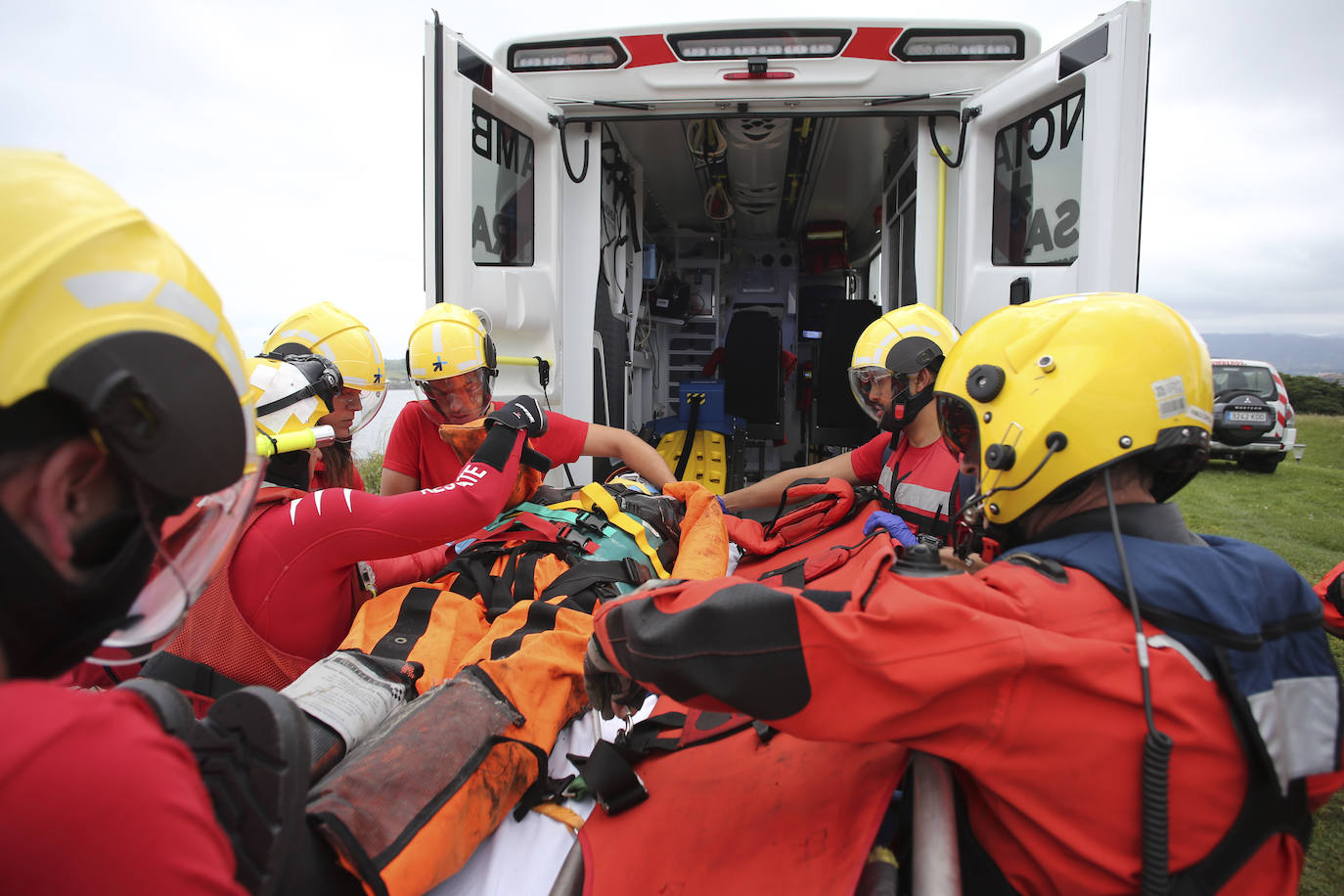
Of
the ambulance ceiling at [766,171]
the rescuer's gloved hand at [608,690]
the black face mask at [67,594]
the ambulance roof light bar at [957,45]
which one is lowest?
the rescuer's gloved hand at [608,690]

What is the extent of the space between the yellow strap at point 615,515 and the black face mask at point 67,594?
205 centimetres

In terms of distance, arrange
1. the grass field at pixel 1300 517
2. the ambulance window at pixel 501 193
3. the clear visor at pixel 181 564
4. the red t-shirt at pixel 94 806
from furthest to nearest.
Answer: the ambulance window at pixel 501 193 < the grass field at pixel 1300 517 < the clear visor at pixel 181 564 < the red t-shirt at pixel 94 806

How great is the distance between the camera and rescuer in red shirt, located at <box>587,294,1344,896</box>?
38.0 inches

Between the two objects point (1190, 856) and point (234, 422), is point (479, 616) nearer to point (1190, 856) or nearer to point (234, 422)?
point (234, 422)

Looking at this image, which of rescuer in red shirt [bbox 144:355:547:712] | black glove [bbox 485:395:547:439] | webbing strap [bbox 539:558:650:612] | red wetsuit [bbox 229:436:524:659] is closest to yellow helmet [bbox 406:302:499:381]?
black glove [bbox 485:395:547:439]

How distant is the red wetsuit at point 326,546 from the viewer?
1.74m

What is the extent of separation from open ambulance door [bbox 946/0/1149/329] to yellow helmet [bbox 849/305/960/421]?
0.33 meters

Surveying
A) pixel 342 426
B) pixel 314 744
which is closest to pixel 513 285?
pixel 342 426

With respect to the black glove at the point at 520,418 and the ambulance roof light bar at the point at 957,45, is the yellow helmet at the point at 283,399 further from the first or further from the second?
the ambulance roof light bar at the point at 957,45

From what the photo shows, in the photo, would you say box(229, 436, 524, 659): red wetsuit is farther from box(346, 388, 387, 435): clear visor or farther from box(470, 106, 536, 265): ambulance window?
box(470, 106, 536, 265): ambulance window

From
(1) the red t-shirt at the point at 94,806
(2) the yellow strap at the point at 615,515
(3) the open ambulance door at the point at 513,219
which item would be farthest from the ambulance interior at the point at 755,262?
(1) the red t-shirt at the point at 94,806

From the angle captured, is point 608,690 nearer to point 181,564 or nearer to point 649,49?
point 181,564

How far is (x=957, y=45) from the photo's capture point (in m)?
3.25

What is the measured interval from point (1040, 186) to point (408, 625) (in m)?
3.23
